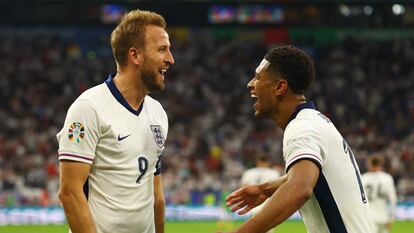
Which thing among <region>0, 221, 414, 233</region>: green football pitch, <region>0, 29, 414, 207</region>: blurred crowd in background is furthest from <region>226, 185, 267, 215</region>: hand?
<region>0, 29, 414, 207</region>: blurred crowd in background

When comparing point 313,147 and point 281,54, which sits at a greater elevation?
point 281,54

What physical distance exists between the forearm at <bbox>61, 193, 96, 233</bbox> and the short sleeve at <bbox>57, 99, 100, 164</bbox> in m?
0.21

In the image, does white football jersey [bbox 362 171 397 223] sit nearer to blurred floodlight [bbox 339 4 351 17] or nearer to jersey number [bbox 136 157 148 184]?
jersey number [bbox 136 157 148 184]

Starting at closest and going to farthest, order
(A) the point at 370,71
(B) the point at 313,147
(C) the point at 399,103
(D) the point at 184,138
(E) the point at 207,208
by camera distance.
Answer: (B) the point at 313,147 → (E) the point at 207,208 → (D) the point at 184,138 → (C) the point at 399,103 → (A) the point at 370,71

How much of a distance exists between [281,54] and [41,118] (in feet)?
84.0

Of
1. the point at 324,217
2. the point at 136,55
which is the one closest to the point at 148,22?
the point at 136,55

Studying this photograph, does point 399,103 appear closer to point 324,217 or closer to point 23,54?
point 23,54

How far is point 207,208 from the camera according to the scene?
990 inches

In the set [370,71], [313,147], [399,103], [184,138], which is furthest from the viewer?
[370,71]

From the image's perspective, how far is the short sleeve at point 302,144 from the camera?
177 inches

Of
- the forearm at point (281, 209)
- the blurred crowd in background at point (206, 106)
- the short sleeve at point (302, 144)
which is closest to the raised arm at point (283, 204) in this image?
the forearm at point (281, 209)

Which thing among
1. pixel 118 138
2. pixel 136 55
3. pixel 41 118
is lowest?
pixel 41 118

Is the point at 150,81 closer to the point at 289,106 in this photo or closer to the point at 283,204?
the point at 289,106

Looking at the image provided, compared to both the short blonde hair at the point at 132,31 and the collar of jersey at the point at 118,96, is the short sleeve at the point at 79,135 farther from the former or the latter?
the short blonde hair at the point at 132,31
